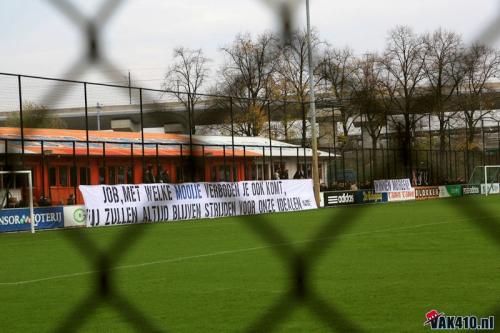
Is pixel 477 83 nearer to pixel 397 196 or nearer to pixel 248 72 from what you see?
pixel 248 72

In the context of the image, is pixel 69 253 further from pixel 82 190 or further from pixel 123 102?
pixel 123 102

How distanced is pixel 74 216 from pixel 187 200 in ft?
11.6

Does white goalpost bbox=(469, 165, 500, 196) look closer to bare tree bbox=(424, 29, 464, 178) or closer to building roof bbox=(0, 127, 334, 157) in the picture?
building roof bbox=(0, 127, 334, 157)

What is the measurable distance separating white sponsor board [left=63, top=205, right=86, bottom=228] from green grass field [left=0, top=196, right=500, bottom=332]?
14.9 feet

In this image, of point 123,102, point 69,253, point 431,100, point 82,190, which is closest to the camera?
point 431,100

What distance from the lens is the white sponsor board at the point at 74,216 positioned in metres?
20.9

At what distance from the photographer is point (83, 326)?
665 centimetres

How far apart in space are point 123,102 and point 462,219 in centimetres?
1930

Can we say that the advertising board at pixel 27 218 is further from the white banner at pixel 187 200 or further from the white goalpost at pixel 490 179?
the white goalpost at pixel 490 179

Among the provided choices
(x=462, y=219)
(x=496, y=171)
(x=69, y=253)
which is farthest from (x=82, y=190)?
(x=496, y=171)

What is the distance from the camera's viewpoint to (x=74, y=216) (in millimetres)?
21078

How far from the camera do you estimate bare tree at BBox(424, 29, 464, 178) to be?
196cm

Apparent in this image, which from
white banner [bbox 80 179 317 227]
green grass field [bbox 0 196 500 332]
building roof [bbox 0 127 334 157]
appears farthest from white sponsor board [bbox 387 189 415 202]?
building roof [bbox 0 127 334 157]

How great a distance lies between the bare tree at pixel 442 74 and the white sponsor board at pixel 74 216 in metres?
19.2
